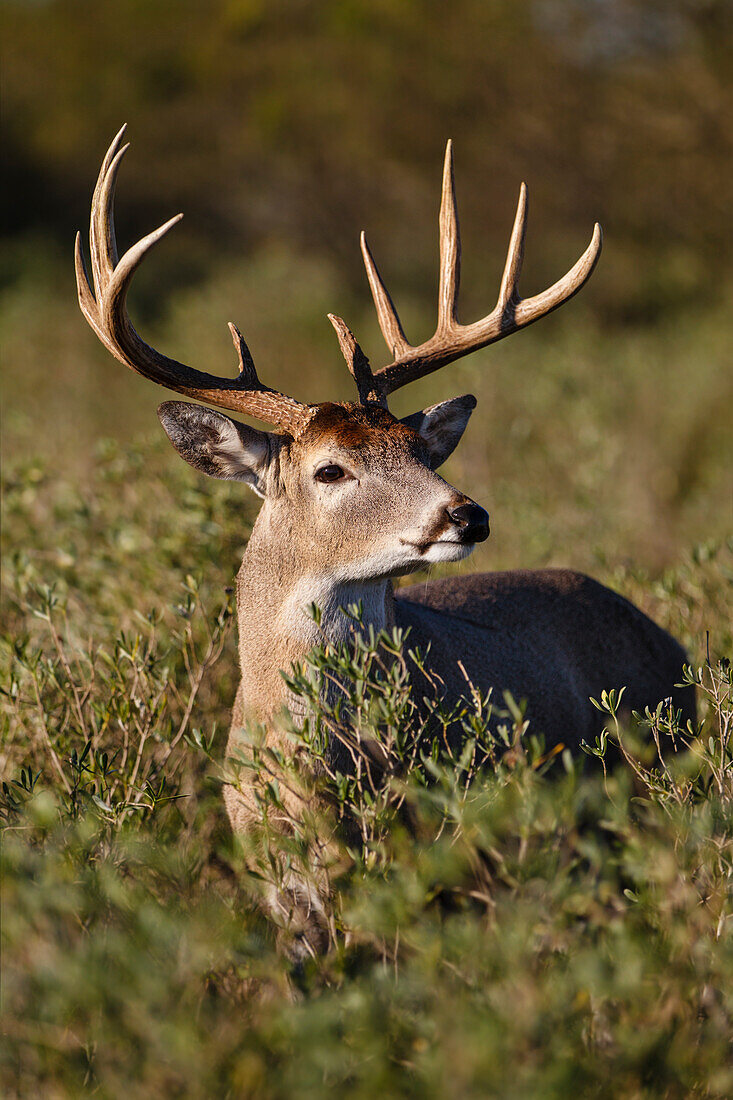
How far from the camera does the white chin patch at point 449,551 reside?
3885 mm

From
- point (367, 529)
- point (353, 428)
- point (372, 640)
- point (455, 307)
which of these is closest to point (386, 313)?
point (455, 307)

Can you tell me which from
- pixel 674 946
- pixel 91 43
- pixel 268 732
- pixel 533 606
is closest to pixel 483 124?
pixel 91 43

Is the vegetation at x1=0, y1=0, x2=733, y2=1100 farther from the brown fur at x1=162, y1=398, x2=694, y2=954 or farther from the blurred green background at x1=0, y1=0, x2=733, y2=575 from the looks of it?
the brown fur at x1=162, y1=398, x2=694, y2=954

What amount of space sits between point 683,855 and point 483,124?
1997 centimetres

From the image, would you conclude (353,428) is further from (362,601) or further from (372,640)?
(372,640)

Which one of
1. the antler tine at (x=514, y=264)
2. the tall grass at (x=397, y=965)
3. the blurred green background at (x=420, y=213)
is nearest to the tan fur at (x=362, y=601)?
the tall grass at (x=397, y=965)

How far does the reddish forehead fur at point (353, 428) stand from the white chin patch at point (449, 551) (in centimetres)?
51

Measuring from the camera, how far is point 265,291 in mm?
19094

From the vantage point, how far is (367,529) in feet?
13.2

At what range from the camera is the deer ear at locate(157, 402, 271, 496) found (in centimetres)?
427

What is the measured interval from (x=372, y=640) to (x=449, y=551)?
659mm

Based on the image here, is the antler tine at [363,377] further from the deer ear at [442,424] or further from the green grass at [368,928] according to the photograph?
the green grass at [368,928]

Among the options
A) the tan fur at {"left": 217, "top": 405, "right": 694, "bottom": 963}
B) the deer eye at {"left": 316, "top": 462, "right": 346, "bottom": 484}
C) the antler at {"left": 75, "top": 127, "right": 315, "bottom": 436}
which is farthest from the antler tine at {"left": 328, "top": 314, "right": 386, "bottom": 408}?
the deer eye at {"left": 316, "top": 462, "right": 346, "bottom": 484}

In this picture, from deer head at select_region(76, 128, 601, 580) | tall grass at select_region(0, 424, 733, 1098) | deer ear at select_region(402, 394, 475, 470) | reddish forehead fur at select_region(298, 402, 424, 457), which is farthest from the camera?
deer ear at select_region(402, 394, 475, 470)
